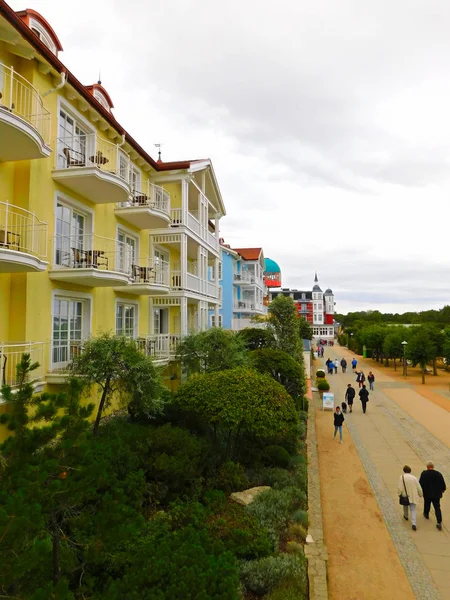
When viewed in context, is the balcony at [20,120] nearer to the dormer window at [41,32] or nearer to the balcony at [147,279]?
the dormer window at [41,32]

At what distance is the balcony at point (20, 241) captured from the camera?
8.11m

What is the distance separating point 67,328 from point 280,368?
10.2m

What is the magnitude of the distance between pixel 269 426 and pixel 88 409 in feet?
20.4

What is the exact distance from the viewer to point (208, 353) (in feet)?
49.3

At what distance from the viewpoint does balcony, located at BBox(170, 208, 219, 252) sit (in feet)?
57.6

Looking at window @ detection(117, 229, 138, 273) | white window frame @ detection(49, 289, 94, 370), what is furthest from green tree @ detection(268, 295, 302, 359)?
white window frame @ detection(49, 289, 94, 370)

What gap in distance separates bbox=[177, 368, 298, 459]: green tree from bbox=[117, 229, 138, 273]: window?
5.25 m

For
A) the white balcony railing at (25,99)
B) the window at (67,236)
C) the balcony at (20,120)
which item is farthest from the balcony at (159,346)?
the white balcony railing at (25,99)

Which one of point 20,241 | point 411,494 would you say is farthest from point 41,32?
point 411,494

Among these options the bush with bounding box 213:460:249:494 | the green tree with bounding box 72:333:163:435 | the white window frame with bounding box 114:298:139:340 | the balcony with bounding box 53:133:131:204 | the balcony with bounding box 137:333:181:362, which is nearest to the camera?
the green tree with bounding box 72:333:163:435

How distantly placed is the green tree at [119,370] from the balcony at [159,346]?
15.2 ft

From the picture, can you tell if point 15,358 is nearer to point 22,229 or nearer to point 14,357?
point 14,357

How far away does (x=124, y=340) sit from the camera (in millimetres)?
10352

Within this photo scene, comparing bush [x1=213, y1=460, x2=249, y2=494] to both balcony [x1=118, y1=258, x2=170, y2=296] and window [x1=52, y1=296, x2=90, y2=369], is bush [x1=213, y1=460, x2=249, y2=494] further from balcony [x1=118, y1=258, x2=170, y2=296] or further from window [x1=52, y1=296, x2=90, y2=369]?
balcony [x1=118, y1=258, x2=170, y2=296]
